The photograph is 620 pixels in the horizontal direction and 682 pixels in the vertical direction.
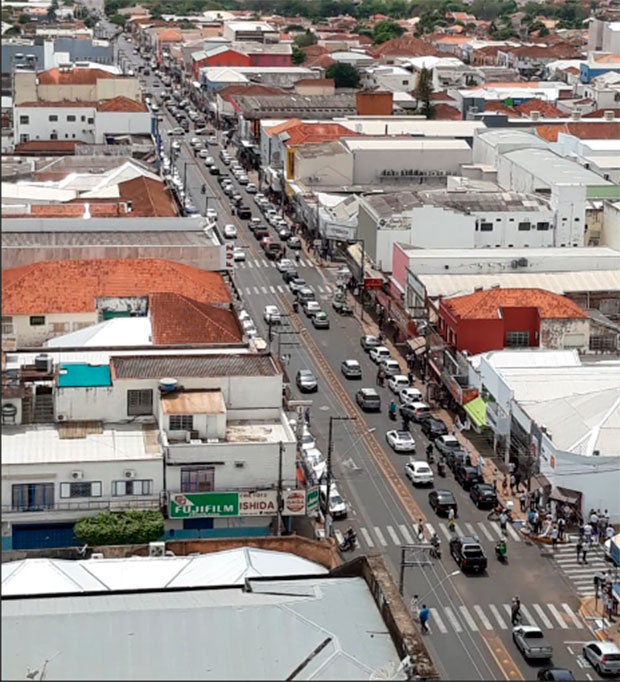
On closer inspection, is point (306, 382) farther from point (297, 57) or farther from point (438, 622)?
point (297, 57)

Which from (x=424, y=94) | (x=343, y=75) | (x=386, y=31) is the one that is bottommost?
(x=343, y=75)

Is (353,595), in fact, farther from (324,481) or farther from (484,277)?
(484,277)

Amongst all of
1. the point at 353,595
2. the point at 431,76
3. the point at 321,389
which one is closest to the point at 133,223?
the point at 321,389

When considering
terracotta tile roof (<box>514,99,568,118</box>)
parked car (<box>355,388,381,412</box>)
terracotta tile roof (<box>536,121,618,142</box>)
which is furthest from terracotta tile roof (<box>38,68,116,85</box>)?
parked car (<box>355,388,381,412</box>)

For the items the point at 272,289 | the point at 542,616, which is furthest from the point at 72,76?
the point at 542,616

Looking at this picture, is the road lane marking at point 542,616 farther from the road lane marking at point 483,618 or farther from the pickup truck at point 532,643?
the road lane marking at point 483,618

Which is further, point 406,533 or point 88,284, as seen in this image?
point 88,284
